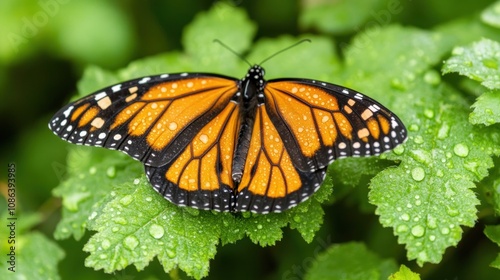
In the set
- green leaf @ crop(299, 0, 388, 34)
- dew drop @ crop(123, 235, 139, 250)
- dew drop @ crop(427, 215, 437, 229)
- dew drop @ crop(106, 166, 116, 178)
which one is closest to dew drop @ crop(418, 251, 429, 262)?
dew drop @ crop(427, 215, 437, 229)

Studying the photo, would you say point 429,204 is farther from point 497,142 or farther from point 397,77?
point 397,77

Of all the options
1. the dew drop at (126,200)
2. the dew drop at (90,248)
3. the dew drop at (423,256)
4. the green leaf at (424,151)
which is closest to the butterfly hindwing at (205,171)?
the dew drop at (126,200)

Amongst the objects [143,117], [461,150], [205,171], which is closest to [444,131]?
[461,150]

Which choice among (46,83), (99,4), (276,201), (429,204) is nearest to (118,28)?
(99,4)

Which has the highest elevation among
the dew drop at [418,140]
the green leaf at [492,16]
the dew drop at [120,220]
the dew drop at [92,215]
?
the green leaf at [492,16]

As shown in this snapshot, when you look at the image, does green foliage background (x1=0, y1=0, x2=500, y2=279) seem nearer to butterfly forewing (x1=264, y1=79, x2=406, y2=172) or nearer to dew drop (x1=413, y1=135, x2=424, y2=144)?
dew drop (x1=413, y1=135, x2=424, y2=144)

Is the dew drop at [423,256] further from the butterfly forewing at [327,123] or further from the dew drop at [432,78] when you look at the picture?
the dew drop at [432,78]
